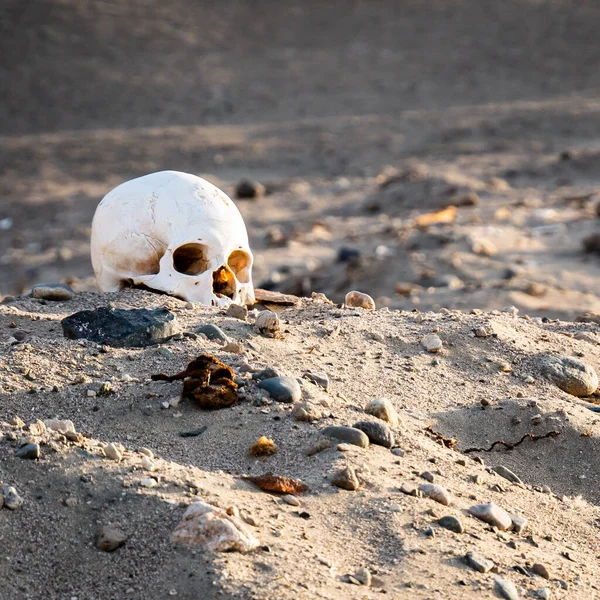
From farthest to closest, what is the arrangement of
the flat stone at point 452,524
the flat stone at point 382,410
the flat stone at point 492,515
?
the flat stone at point 382,410
the flat stone at point 492,515
the flat stone at point 452,524

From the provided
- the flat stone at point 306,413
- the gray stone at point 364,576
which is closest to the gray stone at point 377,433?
the flat stone at point 306,413

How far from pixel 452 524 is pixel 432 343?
59.3 inches

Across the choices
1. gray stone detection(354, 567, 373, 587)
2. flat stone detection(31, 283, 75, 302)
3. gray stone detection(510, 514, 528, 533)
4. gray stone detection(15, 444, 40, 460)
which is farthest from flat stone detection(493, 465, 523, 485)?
flat stone detection(31, 283, 75, 302)

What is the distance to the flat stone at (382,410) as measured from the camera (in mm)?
3576

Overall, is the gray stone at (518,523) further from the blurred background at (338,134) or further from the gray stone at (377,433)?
the blurred background at (338,134)

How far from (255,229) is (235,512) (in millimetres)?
8641

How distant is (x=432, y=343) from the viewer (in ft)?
14.6

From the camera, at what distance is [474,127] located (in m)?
16.2

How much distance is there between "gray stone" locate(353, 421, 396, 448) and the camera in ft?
11.3

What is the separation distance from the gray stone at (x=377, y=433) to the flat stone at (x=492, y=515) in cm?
39

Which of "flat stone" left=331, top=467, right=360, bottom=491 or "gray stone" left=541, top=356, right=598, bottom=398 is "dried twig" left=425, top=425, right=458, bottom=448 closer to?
"flat stone" left=331, top=467, right=360, bottom=491

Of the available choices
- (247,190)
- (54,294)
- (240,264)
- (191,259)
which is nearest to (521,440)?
(240,264)

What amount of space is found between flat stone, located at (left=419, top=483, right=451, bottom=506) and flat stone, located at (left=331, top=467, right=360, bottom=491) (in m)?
0.22

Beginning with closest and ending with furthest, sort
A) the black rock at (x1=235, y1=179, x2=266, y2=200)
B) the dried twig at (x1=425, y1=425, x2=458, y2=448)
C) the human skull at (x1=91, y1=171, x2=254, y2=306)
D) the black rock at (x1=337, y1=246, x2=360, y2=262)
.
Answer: the dried twig at (x1=425, y1=425, x2=458, y2=448) < the human skull at (x1=91, y1=171, x2=254, y2=306) < the black rock at (x1=337, y1=246, x2=360, y2=262) < the black rock at (x1=235, y1=179, x2=266, y2=200)
